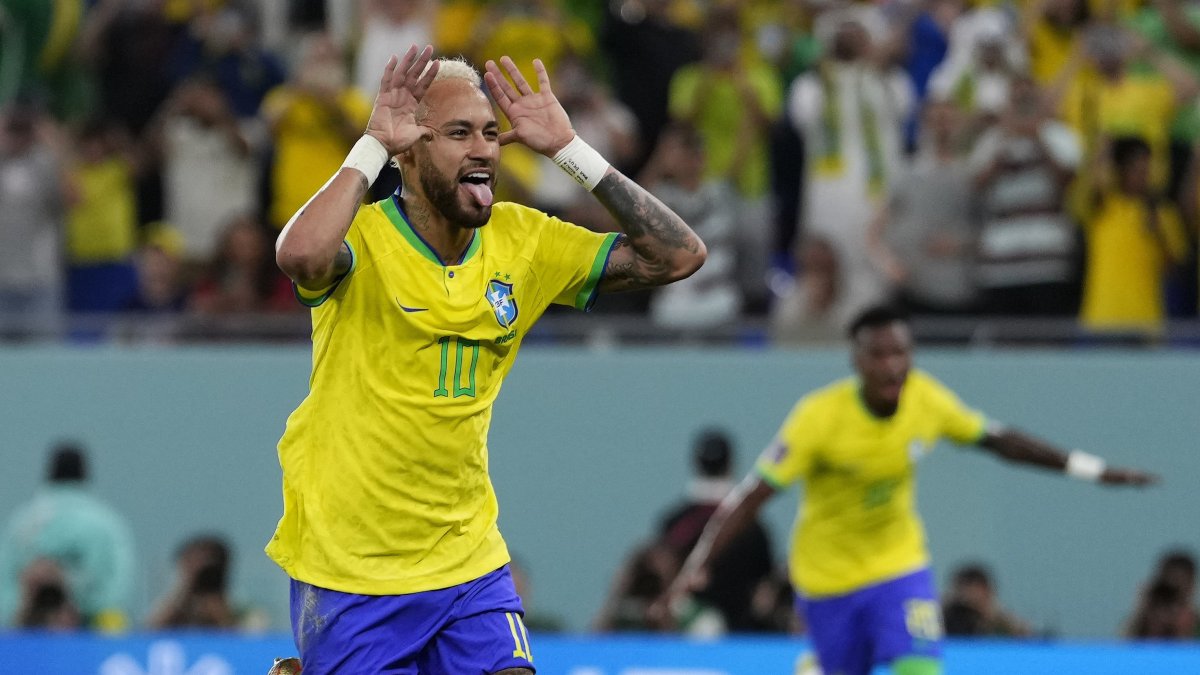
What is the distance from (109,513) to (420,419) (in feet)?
28.0

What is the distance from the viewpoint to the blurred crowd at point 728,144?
505 inches

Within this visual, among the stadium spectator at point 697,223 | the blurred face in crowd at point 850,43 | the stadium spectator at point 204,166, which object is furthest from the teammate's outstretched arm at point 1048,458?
the stadium spectator at point 204,166

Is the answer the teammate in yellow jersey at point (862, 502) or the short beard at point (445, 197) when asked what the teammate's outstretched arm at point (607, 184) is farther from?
the teammate in yellow jersey at point (862, 502)

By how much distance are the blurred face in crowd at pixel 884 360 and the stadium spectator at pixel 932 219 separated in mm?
Result: 2843

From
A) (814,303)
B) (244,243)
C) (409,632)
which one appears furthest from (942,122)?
(409,632)

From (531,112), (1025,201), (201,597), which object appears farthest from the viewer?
(1025,201)

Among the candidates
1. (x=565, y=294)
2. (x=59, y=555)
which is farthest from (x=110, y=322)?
(x=565, y=294)

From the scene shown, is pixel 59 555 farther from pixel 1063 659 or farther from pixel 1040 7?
pixel 1040 7

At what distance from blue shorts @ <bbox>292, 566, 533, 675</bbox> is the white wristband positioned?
117 centimetres

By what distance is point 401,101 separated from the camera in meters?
5.70

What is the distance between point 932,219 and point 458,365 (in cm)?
751

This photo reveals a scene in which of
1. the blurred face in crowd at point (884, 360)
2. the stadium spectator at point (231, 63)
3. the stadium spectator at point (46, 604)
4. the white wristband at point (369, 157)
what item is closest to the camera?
the white wristband at point (369, 157)

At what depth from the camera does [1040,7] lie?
44.1 feet

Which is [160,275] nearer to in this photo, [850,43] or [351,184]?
[850,43]
